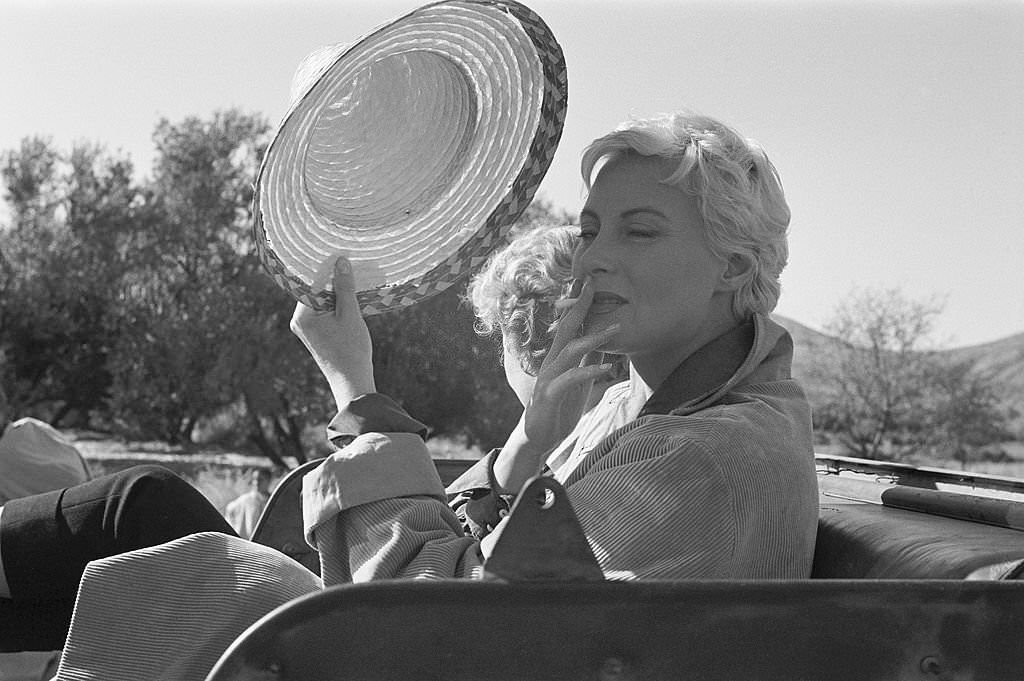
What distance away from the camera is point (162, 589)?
1.44 meters

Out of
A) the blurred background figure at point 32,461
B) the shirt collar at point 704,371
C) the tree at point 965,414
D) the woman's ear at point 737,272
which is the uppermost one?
the woman's ear at point 737,272

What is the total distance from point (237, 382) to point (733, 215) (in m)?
12.6

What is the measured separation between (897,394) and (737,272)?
14539 mm

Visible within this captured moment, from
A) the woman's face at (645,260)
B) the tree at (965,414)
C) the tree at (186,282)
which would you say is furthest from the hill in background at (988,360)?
the woman's face at (645,260)

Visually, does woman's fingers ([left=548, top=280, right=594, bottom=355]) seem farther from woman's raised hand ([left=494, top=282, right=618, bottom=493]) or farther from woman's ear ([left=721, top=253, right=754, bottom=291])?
woman's ear ([left=721, top=253, right=754, bottom=291])

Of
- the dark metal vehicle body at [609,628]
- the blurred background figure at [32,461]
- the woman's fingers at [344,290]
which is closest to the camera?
the dark metal vehicle body at [609,628]

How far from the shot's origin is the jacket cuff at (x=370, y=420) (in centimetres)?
165

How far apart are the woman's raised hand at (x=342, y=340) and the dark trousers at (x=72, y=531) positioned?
0.38 m

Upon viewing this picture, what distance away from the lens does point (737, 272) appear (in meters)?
1.89

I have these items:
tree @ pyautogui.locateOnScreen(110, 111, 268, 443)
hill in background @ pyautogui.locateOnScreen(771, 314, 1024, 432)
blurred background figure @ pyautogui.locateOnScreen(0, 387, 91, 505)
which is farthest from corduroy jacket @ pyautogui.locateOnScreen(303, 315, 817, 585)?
hill in background @ pyautogui.locateOnScreen(771, 314, 1024, 432)

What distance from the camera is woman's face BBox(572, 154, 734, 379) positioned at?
5.92ft

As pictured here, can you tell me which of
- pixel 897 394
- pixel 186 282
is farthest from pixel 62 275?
pixel 897 394

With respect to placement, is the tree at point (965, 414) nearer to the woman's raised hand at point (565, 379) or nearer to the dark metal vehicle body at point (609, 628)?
the woman's raised hand at point (565, 379)

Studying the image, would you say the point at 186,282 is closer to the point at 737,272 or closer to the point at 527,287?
the point at 527,287
